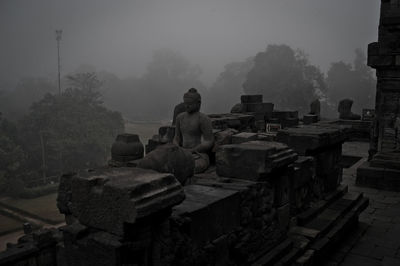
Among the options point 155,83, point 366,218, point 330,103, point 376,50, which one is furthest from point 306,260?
point 155,83

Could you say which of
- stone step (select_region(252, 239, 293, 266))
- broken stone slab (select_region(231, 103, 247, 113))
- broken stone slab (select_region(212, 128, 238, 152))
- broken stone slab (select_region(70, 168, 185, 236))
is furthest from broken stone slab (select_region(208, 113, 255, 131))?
broken stone slab (select_region(70, 168, 185, 236))

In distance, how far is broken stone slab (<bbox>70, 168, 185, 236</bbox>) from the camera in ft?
7.78

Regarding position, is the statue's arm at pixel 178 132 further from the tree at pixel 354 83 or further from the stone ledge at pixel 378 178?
the tree at pixel 354 83

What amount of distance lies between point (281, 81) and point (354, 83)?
12.1 metres

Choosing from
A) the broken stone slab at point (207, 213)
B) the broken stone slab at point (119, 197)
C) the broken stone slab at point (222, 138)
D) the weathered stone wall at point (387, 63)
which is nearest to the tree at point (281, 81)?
the weathered stone wall at point (387, 63)

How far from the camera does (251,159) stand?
4.01m

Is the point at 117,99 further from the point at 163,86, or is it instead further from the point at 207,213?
the point at 207,213

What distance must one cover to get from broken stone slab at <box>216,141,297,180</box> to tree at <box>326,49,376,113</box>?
137 ft

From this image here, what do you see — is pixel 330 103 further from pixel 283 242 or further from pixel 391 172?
pixel 283 242

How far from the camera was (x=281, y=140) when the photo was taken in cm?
586

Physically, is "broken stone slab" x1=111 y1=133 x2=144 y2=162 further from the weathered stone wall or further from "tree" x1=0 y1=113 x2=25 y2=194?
"tree" x1=0 y1=113 x2=25 y2=194

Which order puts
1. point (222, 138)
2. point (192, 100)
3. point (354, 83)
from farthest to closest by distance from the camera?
1. point (354, 83)
2. point (222, 138)
3. point (192, 100)

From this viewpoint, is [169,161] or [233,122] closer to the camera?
[169,161]

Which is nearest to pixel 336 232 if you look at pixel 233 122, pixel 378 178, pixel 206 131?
pixel 206 131
